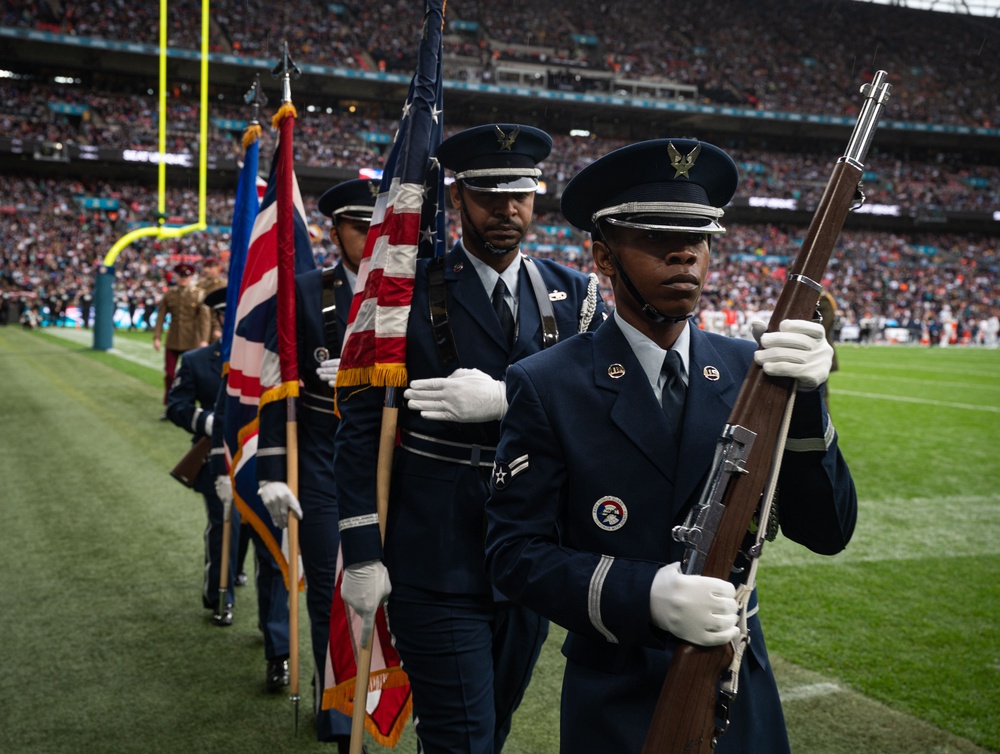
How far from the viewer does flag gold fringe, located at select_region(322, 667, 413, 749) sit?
313 centimetres

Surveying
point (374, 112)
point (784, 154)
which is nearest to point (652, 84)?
point (784, 154)

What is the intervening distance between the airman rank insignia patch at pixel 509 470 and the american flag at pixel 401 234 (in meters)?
1.15

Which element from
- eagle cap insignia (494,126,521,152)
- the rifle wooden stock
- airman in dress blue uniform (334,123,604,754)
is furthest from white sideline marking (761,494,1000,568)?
eagle cap insignia (494,126,521,152)

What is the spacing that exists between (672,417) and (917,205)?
53247 millimetres

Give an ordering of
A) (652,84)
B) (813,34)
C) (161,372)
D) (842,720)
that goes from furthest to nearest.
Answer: (813,34) < (652,84) < (161,372) < (842,720)

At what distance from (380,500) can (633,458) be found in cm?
128

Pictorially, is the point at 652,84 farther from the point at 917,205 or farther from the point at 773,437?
the point at 773,437

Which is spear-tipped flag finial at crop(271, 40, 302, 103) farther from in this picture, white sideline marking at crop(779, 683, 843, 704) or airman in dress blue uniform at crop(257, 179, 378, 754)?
white sideline marking at crop(779, 683, 843, 704)

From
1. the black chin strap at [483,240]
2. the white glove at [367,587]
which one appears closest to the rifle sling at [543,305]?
the black chin strap at [483,240]

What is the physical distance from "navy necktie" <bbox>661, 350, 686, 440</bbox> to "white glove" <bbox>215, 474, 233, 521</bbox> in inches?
151

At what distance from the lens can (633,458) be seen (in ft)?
5.94

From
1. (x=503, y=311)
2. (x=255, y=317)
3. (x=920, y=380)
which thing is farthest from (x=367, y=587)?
(x=920, y=380)

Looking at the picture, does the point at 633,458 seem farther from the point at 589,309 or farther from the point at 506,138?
the point at 506,138

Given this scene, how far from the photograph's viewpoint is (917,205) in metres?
49.4
